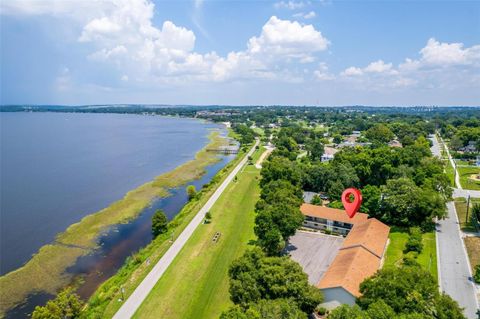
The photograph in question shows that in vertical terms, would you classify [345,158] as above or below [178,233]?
above

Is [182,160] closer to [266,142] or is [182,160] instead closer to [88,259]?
[266,142]

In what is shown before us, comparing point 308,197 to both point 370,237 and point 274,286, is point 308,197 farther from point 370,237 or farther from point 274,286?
point 274,286

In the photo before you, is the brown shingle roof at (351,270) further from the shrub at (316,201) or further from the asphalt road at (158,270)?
the shrub at (316,201)

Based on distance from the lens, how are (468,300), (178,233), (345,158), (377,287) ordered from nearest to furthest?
(377,287)
(468,300)
(178,233)
(345,158)

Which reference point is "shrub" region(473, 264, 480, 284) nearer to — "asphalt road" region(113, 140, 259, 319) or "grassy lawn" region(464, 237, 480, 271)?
"grassy lawn" region(464, 237, 480, 271)

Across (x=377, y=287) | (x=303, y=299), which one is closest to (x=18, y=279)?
(x=303, y=299)

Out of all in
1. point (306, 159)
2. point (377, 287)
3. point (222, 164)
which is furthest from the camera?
point (222, 164)

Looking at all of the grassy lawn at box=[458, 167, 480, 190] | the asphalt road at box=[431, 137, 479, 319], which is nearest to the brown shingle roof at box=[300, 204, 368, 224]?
the asphalt road at box=[431, 137, 479, 319]

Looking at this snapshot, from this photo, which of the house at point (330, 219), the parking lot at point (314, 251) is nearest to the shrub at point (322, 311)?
the parking lot at point (314, 251)

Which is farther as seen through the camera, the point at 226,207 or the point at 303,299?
the point at 226,207
